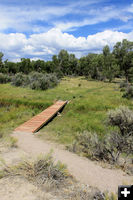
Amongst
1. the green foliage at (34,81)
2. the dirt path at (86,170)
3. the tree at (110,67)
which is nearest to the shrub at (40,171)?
the dirt path at (86,170)

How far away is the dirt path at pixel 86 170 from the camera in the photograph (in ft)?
14.9

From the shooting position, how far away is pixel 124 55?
1455 inches

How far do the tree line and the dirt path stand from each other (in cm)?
2944

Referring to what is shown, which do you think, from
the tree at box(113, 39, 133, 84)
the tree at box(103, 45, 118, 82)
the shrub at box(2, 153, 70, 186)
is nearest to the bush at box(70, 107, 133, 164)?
the shrub at box(2, 153, 70, 186)

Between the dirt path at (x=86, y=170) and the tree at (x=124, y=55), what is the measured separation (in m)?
31.8

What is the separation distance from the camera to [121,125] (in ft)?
21.2

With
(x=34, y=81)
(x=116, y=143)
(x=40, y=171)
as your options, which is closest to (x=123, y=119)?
(x=116, y=143)

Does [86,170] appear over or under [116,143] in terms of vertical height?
under

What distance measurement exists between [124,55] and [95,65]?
14718mm

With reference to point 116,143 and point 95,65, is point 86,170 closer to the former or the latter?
point 116,143

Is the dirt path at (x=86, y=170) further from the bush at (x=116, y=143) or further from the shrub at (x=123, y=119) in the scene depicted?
the shrub at (x=123, y=119)

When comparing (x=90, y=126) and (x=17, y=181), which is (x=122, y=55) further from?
(x=17, y=181)

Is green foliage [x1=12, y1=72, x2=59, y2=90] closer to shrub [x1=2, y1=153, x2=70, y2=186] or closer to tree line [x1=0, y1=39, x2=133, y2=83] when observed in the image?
tree line [x1=0, y1=39, x2=133, y2=83]

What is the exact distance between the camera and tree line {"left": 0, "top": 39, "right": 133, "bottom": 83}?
3678 centimetres
